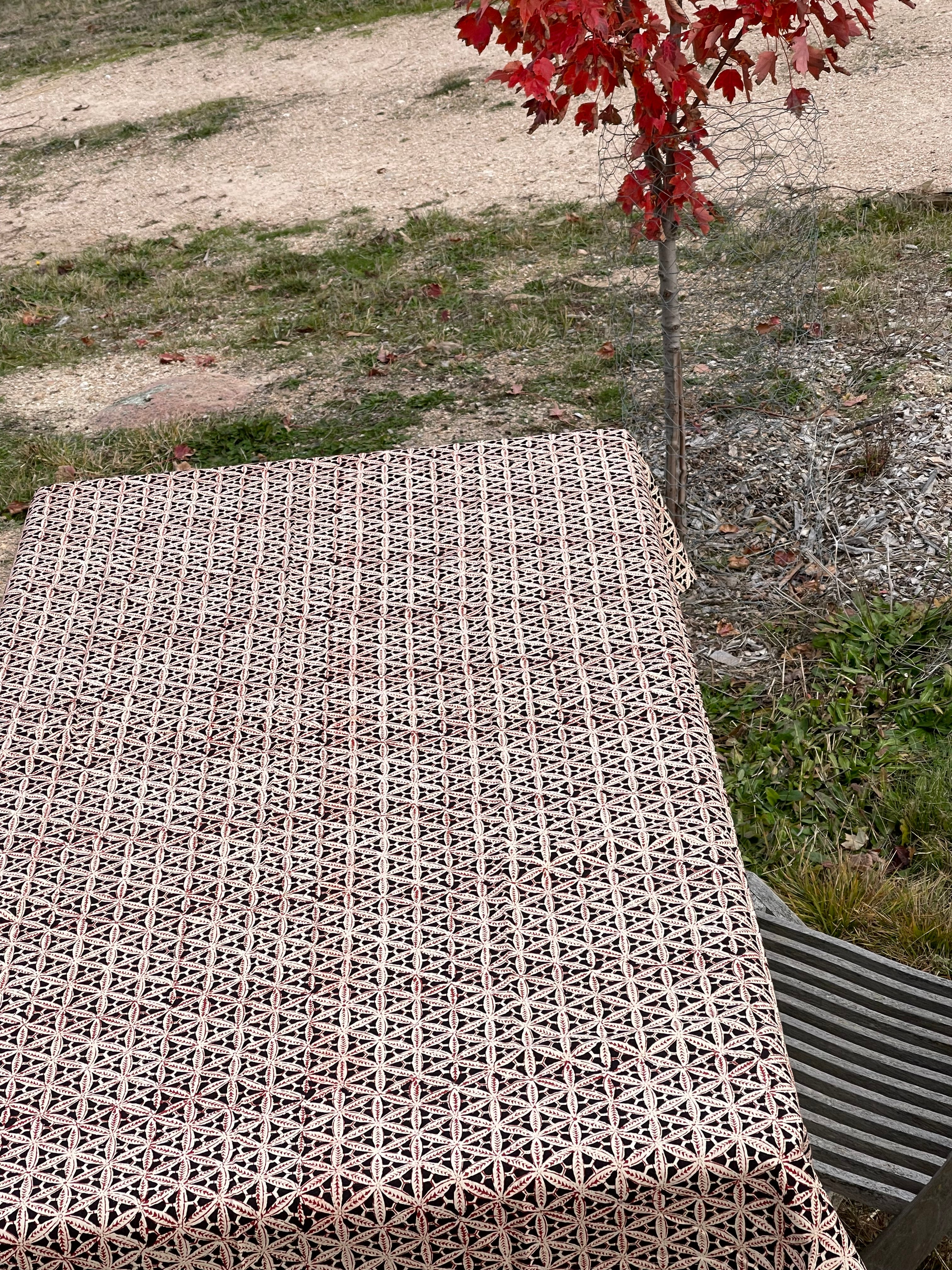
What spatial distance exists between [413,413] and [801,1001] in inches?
148

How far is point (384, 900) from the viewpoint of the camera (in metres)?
2.11

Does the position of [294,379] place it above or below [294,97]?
below

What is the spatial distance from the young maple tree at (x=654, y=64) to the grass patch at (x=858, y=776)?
1.36 metres

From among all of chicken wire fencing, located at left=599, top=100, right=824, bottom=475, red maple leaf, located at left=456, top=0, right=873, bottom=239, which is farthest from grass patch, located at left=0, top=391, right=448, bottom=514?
red maple leaf, located at left=456, top=0, right=873, bottom=239

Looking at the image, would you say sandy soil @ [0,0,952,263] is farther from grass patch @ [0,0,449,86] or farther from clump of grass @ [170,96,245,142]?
grass patch @ [0,0,449,86]

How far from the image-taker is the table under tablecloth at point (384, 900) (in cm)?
172

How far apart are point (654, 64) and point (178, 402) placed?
3482 mm

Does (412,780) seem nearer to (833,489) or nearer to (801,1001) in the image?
(801,1001)

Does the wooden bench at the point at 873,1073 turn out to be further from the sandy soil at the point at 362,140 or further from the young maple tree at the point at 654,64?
the sandy soil at the point at 362,140

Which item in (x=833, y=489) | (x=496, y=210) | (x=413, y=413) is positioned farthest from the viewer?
(x=496, y=210)

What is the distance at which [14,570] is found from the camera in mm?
3043

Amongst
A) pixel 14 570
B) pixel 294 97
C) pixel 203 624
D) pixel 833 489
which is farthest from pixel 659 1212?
pixel 294 97

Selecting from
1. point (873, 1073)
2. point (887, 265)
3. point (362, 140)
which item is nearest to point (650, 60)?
point (873, 1073)

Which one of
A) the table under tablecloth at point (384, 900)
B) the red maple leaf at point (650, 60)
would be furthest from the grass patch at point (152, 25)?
the table under tablecloth at point (384, 900)
